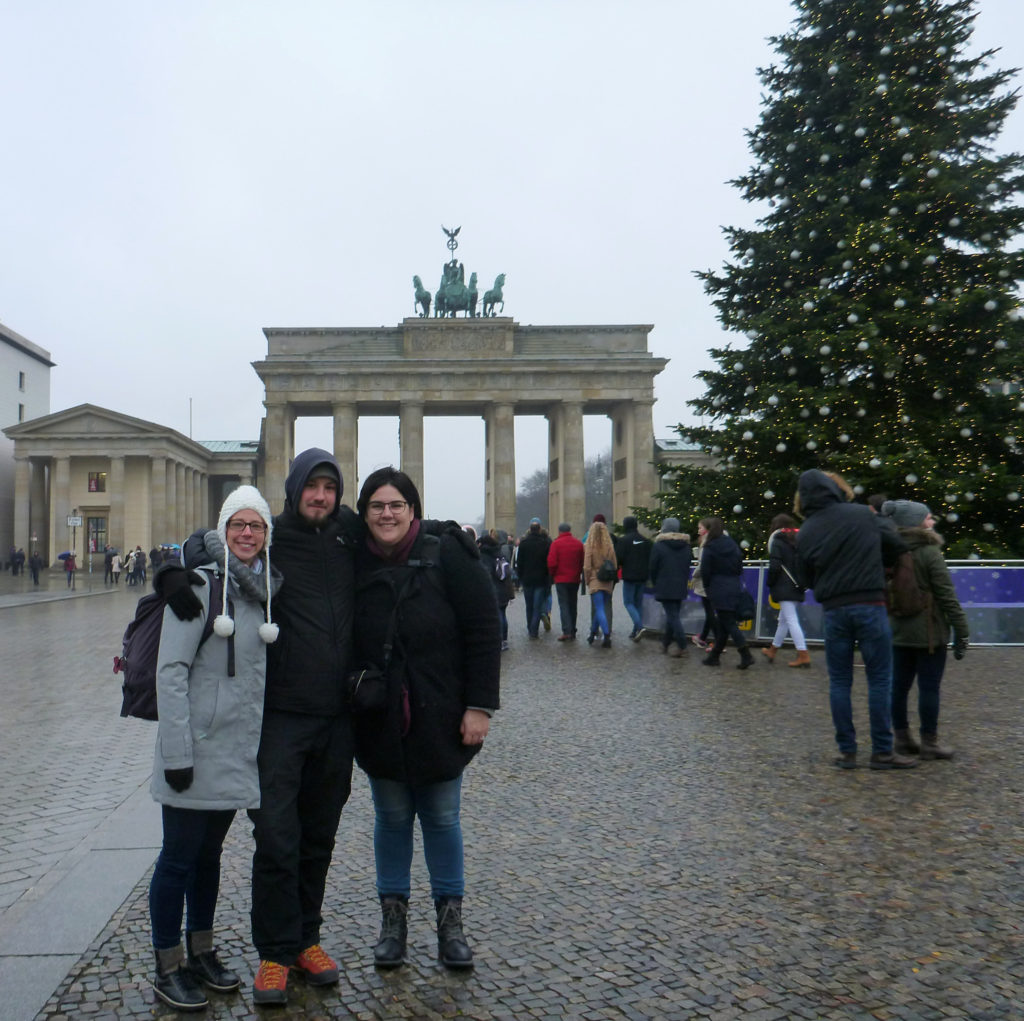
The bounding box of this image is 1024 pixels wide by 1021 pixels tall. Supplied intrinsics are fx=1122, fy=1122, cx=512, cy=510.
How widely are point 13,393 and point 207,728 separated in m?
80.9

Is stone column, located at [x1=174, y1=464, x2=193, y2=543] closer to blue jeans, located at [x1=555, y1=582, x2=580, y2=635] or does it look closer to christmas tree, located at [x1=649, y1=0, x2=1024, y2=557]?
blue jeans, located at [x1=555, y1=582, x2=580, y2=635]

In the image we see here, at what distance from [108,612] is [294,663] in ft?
79.8

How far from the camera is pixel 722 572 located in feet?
43.3

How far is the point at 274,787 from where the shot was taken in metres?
3.72

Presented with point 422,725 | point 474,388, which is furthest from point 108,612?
point 474,388

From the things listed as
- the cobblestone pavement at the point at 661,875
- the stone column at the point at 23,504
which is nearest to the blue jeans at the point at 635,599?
the cobblestone pavement at the point at 661,875

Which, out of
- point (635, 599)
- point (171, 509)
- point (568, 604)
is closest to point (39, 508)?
point (171, 509)

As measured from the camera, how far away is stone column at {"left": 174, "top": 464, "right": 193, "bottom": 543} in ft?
221

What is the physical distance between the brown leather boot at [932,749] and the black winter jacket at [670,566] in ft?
22.9

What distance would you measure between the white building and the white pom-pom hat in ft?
238

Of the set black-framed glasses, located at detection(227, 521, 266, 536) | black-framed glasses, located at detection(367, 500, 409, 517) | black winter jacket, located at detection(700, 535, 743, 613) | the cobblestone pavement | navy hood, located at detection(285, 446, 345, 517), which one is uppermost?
navy hood, located at detection(285, 446, 345, 517)

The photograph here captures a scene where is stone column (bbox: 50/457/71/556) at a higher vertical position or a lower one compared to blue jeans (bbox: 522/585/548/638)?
higher

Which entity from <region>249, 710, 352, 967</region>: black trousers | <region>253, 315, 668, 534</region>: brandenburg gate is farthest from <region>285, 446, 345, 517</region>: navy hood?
<region>253, 315, 668, 534</region>: brandenburg gate

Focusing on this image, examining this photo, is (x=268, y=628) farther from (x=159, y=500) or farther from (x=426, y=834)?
(x=159, y=500)
